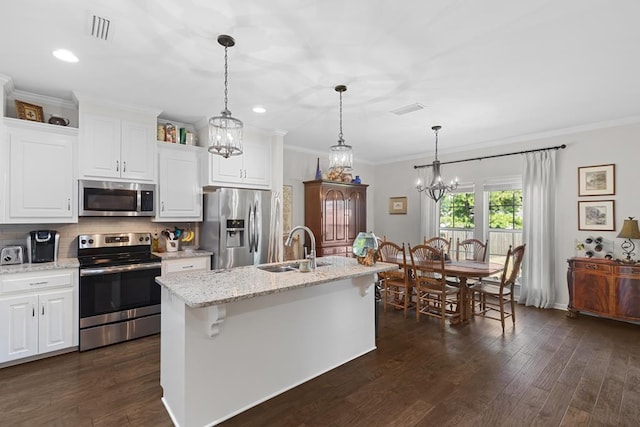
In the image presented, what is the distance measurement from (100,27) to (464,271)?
164 inches

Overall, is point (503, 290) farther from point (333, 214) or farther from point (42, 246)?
point (42, 246)

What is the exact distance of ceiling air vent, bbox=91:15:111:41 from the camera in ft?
6.64

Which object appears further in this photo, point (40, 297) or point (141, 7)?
point (40, 297)

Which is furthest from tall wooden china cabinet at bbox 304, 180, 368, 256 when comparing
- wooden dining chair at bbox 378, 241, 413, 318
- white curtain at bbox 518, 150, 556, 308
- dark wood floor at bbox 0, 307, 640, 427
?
white curtain at bbox 518, 150, 556, 308

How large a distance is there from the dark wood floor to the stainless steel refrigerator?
125 centimetres

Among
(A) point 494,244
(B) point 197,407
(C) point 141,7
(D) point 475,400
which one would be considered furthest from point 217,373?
(A) point 494,244

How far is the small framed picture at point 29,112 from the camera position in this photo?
3094mm

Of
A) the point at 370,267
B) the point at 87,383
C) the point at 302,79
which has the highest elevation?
the point at 302,79

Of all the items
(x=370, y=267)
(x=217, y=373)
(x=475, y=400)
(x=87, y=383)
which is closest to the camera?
(x=217, y=373)

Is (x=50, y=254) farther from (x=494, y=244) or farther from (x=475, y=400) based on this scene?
(x=494, y=244)

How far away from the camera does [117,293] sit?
10.9 feet

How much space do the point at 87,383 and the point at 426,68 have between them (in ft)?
12.9

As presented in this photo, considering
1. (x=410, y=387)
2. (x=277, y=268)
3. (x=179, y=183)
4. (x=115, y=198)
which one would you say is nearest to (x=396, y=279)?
(x=410, y=387)

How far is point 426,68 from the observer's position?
106 inches
